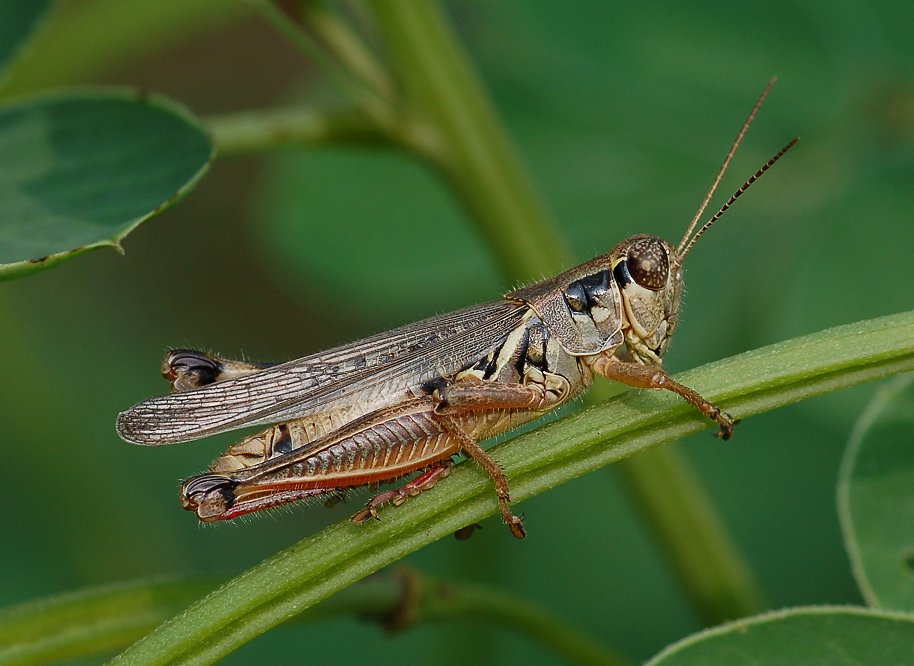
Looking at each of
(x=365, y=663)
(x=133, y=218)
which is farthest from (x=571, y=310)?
(x=365, y=663)

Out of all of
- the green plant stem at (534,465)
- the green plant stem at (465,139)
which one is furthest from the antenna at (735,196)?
the green plant stem at (534,465)

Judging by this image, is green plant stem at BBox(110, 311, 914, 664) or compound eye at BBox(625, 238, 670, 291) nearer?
green plant stem at BBox(110, 311, 914, 664)

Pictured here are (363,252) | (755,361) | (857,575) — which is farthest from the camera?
(363,252)

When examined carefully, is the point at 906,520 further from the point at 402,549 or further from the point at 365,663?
the point at 365,663

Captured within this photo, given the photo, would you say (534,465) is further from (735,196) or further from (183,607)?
(735,196)

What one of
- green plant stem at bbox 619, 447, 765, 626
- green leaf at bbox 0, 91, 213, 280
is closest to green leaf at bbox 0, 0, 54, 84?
green leaf at bbox 0, 91, 213, 280

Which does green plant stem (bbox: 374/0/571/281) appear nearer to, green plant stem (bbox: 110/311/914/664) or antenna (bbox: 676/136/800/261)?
antenna (bbox: 676/136/800/261)

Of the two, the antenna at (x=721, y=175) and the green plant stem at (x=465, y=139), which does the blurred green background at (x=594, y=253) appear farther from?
the antenna at (x=721, y=175)
